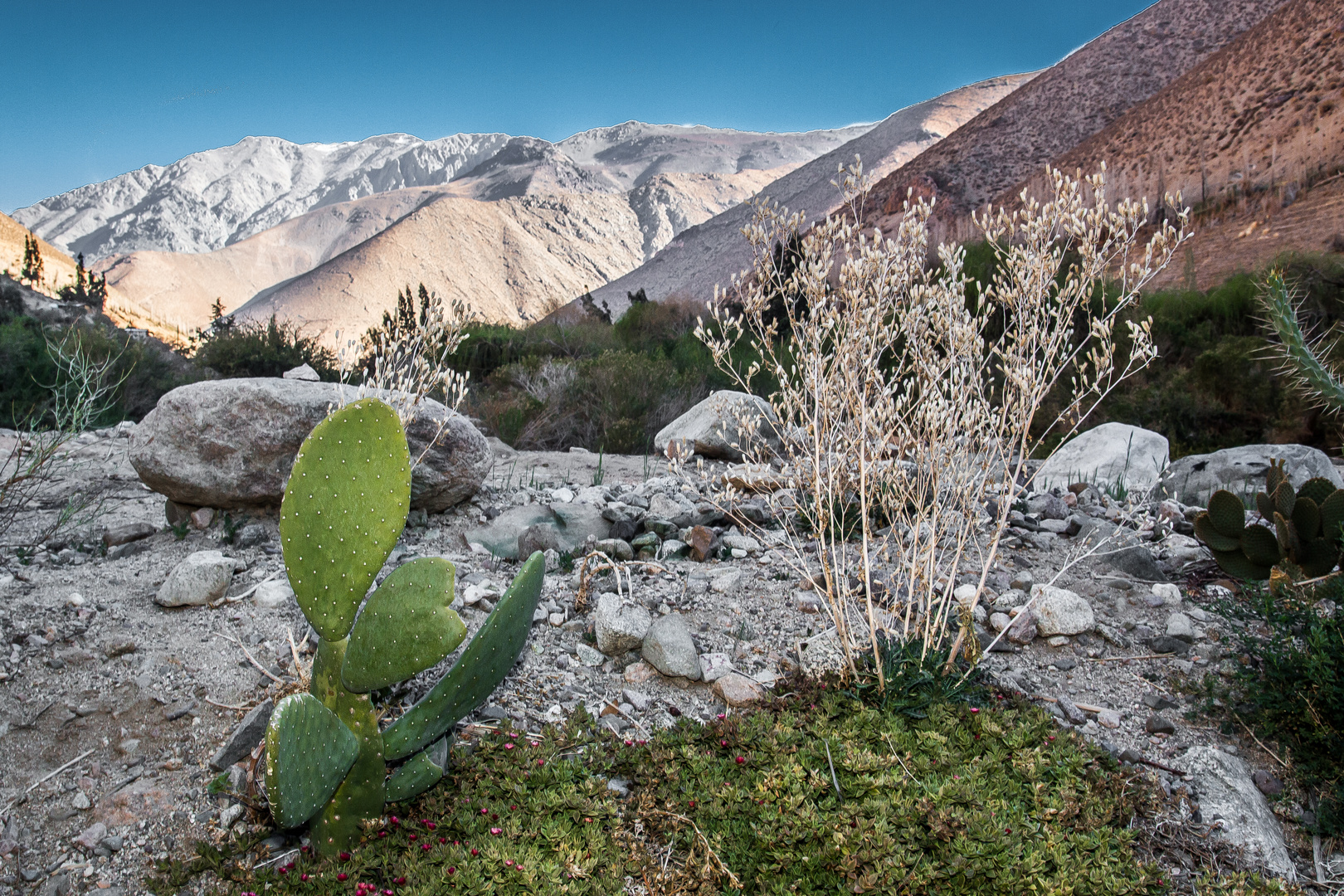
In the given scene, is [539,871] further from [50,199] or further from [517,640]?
[50,199]

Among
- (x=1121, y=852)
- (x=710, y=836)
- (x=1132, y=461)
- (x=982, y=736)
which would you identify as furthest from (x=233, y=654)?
(x=1132, y=461)

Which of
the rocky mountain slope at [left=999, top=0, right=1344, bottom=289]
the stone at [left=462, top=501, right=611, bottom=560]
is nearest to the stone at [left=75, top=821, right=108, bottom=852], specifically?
the stone at [left=462, top=501, right=611, bottom=560]

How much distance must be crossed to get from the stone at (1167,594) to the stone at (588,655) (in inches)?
94.5

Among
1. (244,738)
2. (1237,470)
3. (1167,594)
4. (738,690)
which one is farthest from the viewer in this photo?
(1237,470)

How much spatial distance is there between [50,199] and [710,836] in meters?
106

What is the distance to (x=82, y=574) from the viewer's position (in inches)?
Answer: 115

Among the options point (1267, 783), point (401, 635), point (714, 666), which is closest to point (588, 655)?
point (714, 666)

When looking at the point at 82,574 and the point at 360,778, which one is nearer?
the point at 360,778

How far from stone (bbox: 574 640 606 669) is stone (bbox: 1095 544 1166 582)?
92.3 inches

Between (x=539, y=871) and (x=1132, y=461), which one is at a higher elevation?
(x=539, y=871)

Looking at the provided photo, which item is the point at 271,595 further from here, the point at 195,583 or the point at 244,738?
the point at 244,738

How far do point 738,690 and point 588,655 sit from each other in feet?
1.95

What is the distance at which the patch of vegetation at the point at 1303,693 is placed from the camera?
77.1 inches

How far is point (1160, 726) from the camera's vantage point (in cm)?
225
